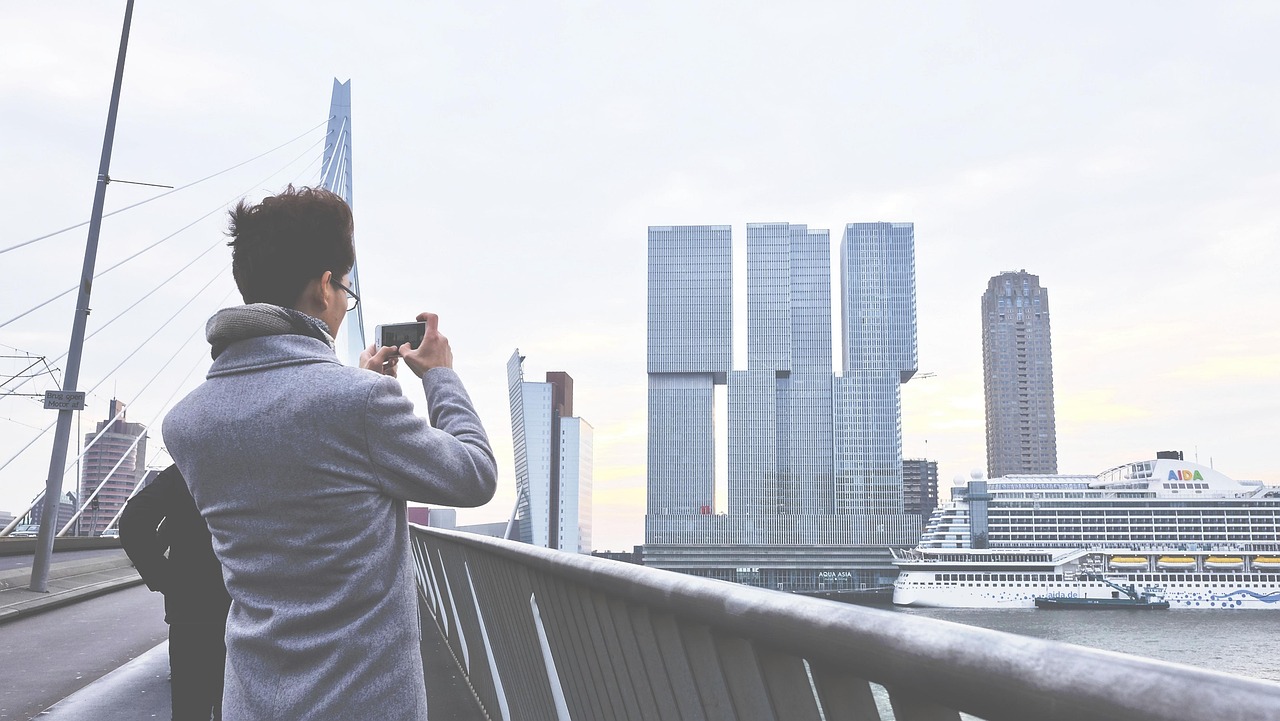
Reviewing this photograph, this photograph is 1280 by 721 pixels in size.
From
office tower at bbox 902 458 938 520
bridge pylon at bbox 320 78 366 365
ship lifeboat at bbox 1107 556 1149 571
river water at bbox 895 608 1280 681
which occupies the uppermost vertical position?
bridge pylon at bbox 320 78 366 365

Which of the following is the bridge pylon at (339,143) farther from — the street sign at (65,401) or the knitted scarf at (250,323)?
the knitted scarf at (250,323)

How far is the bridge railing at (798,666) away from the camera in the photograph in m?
0.53

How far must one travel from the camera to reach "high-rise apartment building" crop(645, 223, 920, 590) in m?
124

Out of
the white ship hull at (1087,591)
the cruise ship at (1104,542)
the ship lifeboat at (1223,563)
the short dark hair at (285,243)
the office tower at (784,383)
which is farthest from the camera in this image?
the office tower at (784,383)

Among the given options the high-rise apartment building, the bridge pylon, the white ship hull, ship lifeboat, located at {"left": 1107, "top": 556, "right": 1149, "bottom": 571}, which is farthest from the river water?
the high-rise apartment building

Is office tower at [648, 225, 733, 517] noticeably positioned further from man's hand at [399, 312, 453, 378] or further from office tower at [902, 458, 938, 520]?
man's hand at [399, 312, 453, 378]

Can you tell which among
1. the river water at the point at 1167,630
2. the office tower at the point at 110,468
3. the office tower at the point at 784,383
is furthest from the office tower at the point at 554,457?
the river water at the point at 1167,630

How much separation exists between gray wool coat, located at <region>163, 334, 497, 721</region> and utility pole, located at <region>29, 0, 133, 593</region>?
36.2ft

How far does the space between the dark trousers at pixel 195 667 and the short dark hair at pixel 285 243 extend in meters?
2.42

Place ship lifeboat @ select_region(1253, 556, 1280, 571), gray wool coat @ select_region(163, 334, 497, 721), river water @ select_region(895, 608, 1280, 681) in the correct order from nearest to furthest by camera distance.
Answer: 1. gray wool coat @ select_region(163, 334, 497, 721)
2. river water @ select_region(895, 608, 1280, 681)
3. ship lifeboat @ select_region(1253, 556, 1280, 571)

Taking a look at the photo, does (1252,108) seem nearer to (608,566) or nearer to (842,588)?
(842,588)

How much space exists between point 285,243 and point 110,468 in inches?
1736

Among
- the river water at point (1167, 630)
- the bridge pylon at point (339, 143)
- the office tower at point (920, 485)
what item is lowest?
the river water at point (1167, 630)

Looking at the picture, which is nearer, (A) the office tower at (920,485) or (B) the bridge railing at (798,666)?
(B) the bridge railing at (798,666)
